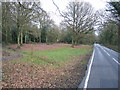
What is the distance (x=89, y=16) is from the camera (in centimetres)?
3681

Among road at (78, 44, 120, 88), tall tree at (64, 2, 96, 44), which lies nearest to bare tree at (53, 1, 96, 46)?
tall tree at (64, 2, 96, 44)

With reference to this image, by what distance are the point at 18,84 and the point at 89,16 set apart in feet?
112

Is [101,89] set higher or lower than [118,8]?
lower

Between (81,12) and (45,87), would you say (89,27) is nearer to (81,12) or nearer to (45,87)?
(81,12)

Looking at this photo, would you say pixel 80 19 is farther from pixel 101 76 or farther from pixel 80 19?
pixel 101 76

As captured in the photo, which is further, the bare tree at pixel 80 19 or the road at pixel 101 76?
the bare tree at pixel 80 19

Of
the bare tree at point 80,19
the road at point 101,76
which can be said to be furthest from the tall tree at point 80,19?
the road at point 101,76

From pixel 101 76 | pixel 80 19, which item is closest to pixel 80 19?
pixel 80 19

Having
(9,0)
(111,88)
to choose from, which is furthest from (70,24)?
(111,88)

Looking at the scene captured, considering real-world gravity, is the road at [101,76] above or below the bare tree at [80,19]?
below

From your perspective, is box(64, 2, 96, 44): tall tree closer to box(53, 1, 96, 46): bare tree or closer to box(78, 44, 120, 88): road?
box(53, 1, 96, 46): bare tree

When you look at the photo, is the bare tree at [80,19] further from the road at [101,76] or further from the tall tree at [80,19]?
the road at [101,76]

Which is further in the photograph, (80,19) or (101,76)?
(80,19)

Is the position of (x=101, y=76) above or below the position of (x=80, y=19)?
below
